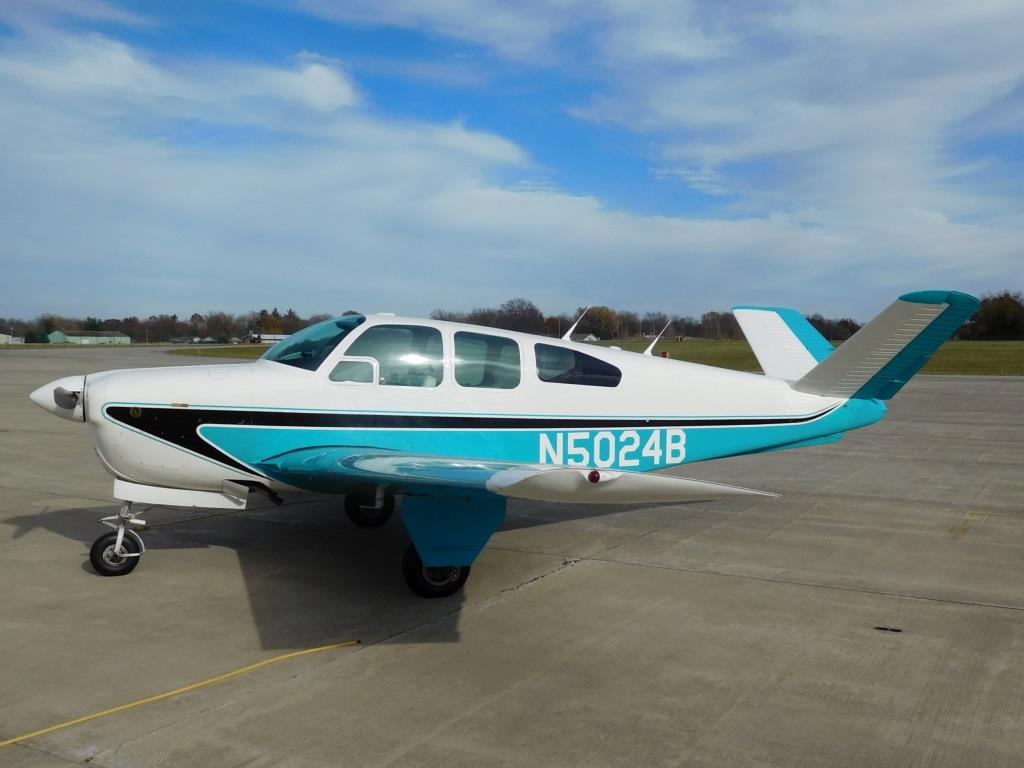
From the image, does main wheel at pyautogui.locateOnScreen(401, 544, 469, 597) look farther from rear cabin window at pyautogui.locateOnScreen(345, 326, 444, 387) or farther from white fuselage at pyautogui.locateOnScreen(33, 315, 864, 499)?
rear cabin window at pyautogui.locateOnScreen(345, 326, 444, 387)

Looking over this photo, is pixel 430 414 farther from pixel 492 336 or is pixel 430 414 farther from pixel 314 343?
pixel 314 343

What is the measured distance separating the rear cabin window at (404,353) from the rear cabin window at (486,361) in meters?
0.18

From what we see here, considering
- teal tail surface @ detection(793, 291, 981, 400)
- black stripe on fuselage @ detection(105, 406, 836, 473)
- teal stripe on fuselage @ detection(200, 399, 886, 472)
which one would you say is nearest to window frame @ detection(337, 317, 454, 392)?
black stripe on fuselage @ detection(105, 406, 836, 473)

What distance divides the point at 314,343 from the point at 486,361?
4.42ft

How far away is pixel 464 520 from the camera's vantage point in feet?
17.9

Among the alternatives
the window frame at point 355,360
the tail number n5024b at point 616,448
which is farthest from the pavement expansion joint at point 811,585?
the window frame at point 355,360

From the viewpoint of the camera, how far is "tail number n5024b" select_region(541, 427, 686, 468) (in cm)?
659

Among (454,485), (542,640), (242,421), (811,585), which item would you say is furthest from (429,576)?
(811,585)

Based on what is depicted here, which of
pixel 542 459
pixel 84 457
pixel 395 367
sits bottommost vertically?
pixel 84 457

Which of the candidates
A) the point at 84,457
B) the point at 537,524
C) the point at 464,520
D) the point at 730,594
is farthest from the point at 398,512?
the point at 84,457

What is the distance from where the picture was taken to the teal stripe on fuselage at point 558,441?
232 inches

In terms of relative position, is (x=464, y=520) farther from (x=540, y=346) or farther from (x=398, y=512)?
(x=398, y=512)

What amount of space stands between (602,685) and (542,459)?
8.27ft

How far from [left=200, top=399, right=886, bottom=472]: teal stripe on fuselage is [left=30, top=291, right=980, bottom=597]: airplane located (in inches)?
0.5
